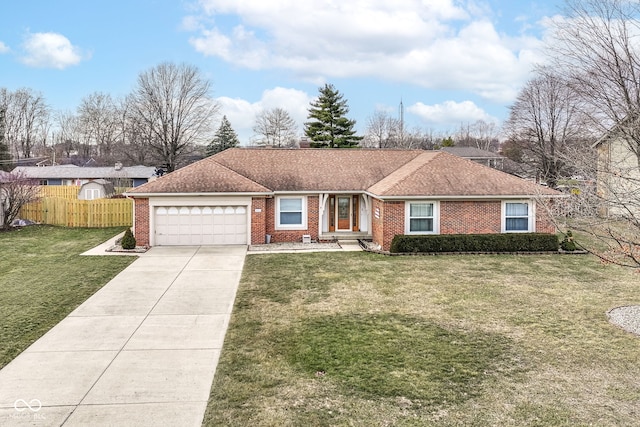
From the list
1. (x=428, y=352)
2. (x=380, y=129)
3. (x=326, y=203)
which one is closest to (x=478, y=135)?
(x=380, y=129)

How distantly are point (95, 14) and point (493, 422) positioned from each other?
21389 millimetres

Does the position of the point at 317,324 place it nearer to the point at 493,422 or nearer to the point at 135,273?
the point at 493,422

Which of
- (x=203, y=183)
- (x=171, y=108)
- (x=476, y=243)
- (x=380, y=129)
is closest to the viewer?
(x=476, y=243)

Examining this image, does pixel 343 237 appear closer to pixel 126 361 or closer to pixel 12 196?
pixel 126 361

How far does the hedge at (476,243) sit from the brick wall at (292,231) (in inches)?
171

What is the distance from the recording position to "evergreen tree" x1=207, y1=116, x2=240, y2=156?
53125 mm

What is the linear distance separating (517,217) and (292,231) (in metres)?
9.62

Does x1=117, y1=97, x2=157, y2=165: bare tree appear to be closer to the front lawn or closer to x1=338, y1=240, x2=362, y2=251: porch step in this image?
x1=338, y1=240, x2=362, y2=251: porch step

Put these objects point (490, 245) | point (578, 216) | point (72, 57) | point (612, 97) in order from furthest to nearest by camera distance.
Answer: point (72, 57), point (490, 245), point (612, 97), point (578, 216)

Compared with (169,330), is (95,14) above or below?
above

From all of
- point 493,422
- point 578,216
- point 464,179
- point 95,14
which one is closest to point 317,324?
point 493,422

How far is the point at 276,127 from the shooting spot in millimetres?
64875

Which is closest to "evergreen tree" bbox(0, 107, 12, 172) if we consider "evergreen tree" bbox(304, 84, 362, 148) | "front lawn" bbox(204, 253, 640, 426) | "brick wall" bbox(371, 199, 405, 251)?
"evergreen tree" bbox(304, 84, 362, 148)

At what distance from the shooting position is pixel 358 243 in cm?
1984
